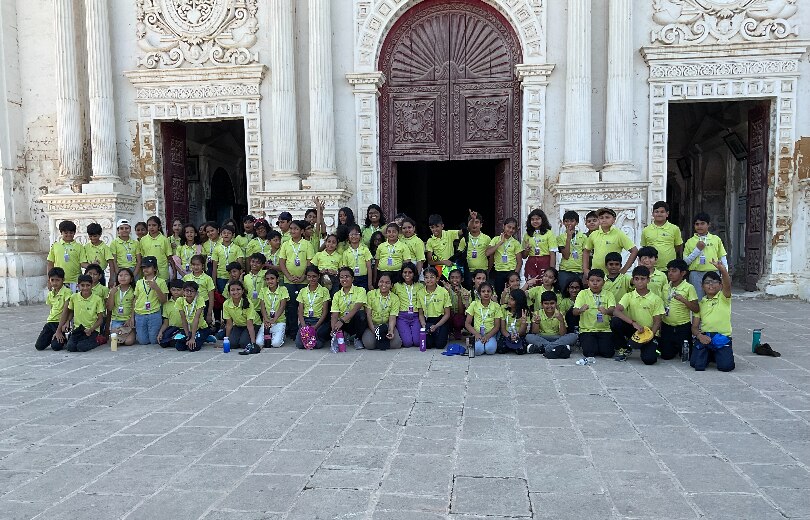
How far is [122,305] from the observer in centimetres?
742

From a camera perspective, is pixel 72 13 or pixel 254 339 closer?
pixel 254 339

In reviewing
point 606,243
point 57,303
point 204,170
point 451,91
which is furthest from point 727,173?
point 57,303

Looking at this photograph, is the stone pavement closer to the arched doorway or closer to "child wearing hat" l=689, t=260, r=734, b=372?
"child wearing hat" l=689, t=260, r=734, b=372

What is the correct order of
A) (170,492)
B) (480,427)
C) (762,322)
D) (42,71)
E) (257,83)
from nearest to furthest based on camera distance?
1. (170,492)
2. (480,427)
3. (762,322)
4. (257,83)
5. (42,71)

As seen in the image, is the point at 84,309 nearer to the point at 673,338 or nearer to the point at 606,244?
the point at 606,244

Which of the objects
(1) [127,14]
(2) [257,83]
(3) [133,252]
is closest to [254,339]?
(3) [133,252]

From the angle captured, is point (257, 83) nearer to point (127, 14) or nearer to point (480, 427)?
point (127, 14)

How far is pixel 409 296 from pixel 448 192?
11.8 meters

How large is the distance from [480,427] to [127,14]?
1096 centimetres

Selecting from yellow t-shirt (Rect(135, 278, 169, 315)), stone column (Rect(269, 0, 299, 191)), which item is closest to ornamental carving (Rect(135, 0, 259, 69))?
stone column (Rect(269, 0, 299, 191))

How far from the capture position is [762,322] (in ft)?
26.8

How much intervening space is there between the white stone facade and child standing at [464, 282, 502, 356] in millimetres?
3950

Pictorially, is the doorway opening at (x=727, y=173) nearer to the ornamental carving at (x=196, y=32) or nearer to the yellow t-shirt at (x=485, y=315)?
the yellow t-shirt at (x=485, y=315)

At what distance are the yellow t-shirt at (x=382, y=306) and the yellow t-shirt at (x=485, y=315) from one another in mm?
927
